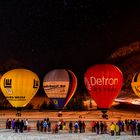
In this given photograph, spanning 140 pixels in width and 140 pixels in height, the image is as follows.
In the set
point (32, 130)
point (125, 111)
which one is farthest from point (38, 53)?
point (32, 130)

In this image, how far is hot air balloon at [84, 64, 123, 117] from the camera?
19.5m

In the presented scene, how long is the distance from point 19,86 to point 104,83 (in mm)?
4090

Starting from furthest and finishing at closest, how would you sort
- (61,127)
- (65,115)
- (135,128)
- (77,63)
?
(77,63)
(65,115)
(61,127)
(135,128)

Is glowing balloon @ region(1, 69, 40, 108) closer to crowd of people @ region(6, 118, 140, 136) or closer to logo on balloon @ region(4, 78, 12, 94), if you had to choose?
logo on balloon @ region(4, 78, 12, 94)

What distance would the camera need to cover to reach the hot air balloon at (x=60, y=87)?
21.0m

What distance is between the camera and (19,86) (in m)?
20.5

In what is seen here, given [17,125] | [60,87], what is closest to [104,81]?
[60,87]

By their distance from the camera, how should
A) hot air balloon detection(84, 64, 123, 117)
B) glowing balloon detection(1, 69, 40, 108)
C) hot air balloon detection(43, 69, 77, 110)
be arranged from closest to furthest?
hot air balloon detection(84, 64, 123, 117), glowing balloon detection(1, 69, 40, 108), hot air balloon detection(43, 69, 77, 110)

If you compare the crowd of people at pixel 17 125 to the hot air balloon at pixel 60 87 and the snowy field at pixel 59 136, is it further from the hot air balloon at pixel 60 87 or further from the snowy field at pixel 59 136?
the hot air balloon at pixel 60 87

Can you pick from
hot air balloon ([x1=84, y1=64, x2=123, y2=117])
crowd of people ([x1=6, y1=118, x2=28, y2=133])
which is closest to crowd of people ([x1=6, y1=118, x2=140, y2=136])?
crowd of people ([x1=6, y1=118, x2=28, y2=133])

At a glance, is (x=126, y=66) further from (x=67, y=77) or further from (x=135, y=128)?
(x=135, y=128)

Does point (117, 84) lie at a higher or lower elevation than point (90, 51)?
lower

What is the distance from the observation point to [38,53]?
29766mm

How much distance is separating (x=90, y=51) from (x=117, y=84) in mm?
9542
